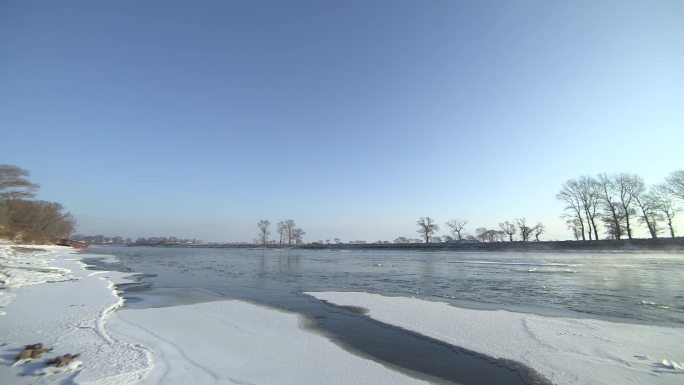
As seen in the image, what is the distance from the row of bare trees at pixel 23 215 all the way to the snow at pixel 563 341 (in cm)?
4060

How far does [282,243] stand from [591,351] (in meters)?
132

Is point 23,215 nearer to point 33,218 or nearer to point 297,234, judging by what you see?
point 33,218

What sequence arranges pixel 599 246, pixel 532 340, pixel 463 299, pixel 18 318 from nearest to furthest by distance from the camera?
1. pixel 532 340
2. pixel 18 318
3. pixel 463 299
4. pixel 599 246

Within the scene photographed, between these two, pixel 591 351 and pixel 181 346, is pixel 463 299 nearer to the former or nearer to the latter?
pixel 591 351

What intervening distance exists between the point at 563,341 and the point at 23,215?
63.9m

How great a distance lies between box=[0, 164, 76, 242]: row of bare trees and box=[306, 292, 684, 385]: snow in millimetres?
40597

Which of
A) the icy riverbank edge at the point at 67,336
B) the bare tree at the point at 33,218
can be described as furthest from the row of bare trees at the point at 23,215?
the icy riverbank edge at the point at 67,336

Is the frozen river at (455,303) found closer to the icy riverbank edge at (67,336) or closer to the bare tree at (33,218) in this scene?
the icy riverbank edge at (67,336)

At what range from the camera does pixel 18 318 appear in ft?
20.0

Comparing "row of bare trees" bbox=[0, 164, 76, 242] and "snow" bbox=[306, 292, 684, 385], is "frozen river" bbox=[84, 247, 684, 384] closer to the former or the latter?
"snow" bbox=[306, 292, 684, 385]

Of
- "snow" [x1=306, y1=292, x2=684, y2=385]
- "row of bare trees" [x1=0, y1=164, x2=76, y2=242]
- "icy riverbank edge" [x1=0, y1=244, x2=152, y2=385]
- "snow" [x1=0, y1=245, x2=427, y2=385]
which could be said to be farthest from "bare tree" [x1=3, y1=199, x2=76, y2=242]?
"snow" [x1=306, y1=292, x2=684, y2=385]

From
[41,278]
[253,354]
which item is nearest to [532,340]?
[253,354]

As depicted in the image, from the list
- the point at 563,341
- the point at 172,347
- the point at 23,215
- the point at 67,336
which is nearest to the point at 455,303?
the point at 563,341

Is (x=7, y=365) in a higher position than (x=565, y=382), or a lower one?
higher
